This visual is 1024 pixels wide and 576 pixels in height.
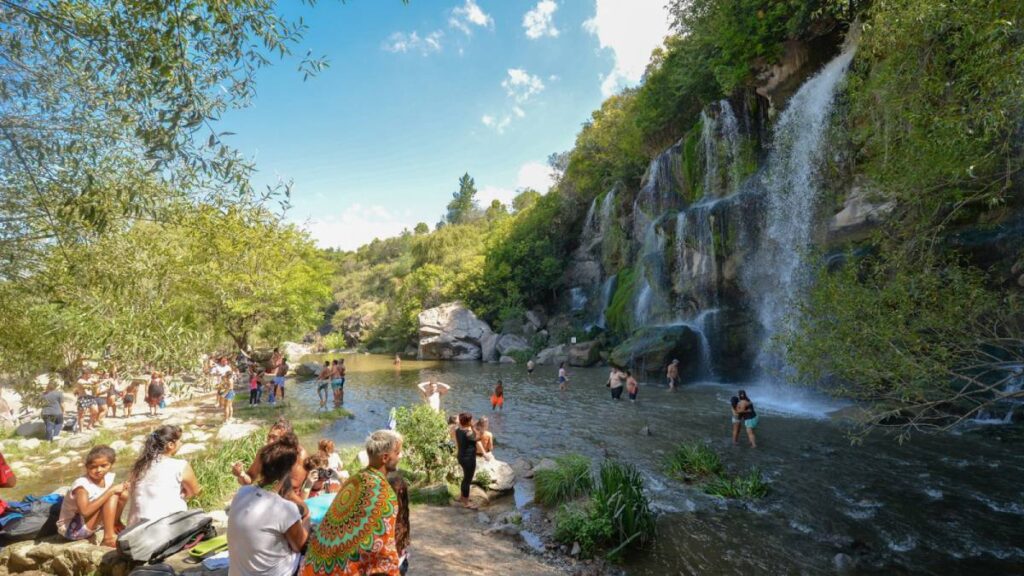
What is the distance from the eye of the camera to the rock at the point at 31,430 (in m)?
14.0

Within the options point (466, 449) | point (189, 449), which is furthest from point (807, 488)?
point (189, 449)

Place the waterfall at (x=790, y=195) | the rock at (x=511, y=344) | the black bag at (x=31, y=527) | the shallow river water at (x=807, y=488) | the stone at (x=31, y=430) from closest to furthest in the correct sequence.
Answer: the black bag at (x=31, y=527) → the shallow river water at (x=807, y=488) → the stone at (x=31, y=430) → the waterfall at (x=790, y=195) → the rock at (x=511, y=344)

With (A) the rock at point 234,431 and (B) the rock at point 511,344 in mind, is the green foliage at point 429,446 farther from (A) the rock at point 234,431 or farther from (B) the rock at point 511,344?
(B) the rock at point 511,344

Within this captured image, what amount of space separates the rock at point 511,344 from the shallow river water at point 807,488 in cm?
2299

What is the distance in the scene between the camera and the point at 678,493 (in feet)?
31.5

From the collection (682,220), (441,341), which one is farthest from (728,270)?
(441,341)

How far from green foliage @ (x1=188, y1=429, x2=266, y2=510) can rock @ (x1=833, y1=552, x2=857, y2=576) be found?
9.21 m

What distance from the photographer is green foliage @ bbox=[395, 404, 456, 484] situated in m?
10.3

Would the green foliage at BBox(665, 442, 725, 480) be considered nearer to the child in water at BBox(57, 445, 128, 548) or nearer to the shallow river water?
the shallow river water

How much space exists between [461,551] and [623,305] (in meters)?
28.0

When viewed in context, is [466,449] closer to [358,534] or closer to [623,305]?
[358,534]

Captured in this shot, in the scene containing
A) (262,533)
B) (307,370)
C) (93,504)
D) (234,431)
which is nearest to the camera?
(262,533)

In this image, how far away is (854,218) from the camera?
17.4 m

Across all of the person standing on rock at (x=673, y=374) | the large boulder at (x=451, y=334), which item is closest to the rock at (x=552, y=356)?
the large boulder at (x=451, y=334)
